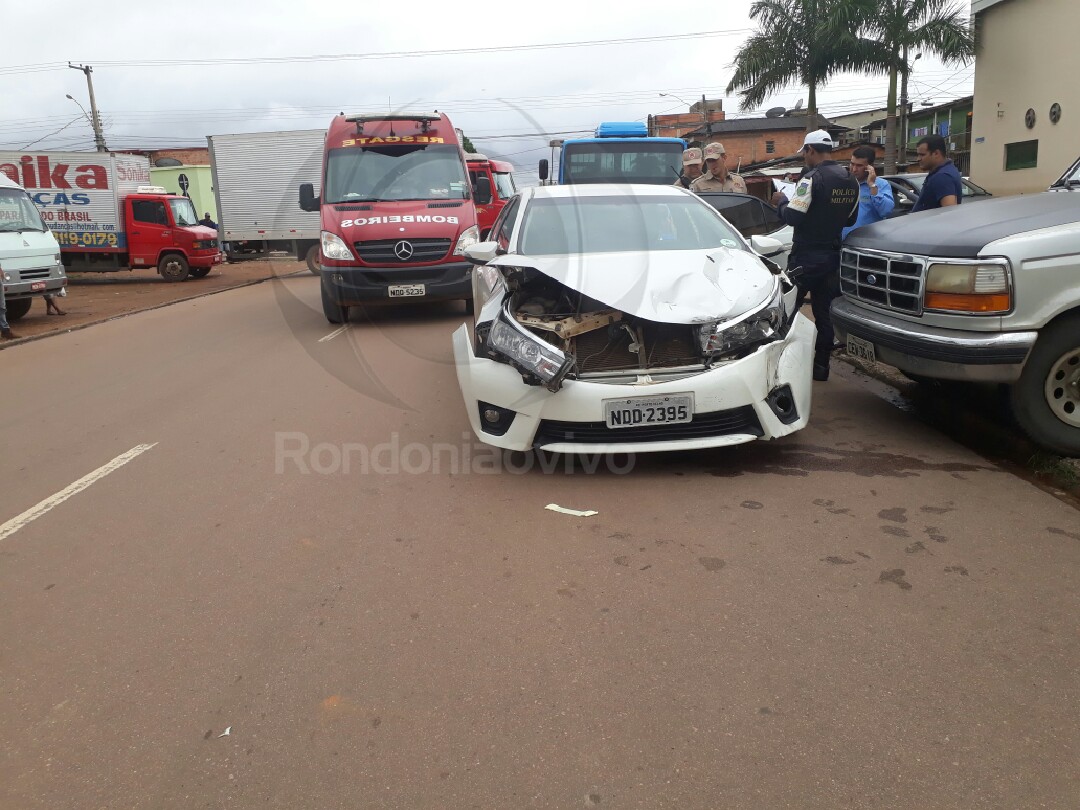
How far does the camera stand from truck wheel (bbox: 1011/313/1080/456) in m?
4.97

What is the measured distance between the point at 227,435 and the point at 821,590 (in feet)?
15.2

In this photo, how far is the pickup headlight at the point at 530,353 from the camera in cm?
481

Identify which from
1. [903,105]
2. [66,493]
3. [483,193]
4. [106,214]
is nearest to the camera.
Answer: [66,493]

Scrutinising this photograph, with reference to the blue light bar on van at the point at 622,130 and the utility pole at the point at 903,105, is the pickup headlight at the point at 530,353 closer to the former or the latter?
the blue light bar on van at the point at 622,130

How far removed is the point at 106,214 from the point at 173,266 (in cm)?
231

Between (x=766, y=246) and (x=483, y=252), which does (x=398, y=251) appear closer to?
(x=483, y=252)

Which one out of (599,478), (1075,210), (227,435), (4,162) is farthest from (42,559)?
(4,162)

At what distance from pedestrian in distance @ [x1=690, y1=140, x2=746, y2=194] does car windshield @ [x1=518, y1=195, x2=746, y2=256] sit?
376 cm

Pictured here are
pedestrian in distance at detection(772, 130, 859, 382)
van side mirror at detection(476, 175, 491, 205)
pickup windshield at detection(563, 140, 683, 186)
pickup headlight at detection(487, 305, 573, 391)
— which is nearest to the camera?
pickup headlight at detection(487, 305, 573, 391)

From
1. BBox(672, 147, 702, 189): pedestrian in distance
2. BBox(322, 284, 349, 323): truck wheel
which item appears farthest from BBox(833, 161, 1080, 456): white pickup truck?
BBox(322, 284, 349, 323): truck wheel

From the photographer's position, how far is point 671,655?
315cm

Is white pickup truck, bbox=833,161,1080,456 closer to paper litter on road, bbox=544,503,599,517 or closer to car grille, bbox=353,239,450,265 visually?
paper litter on road, bbox=544,503,599,517

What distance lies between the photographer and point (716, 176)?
10.3 meters

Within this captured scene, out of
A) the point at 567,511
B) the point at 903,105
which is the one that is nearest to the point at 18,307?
the point at 567,511
